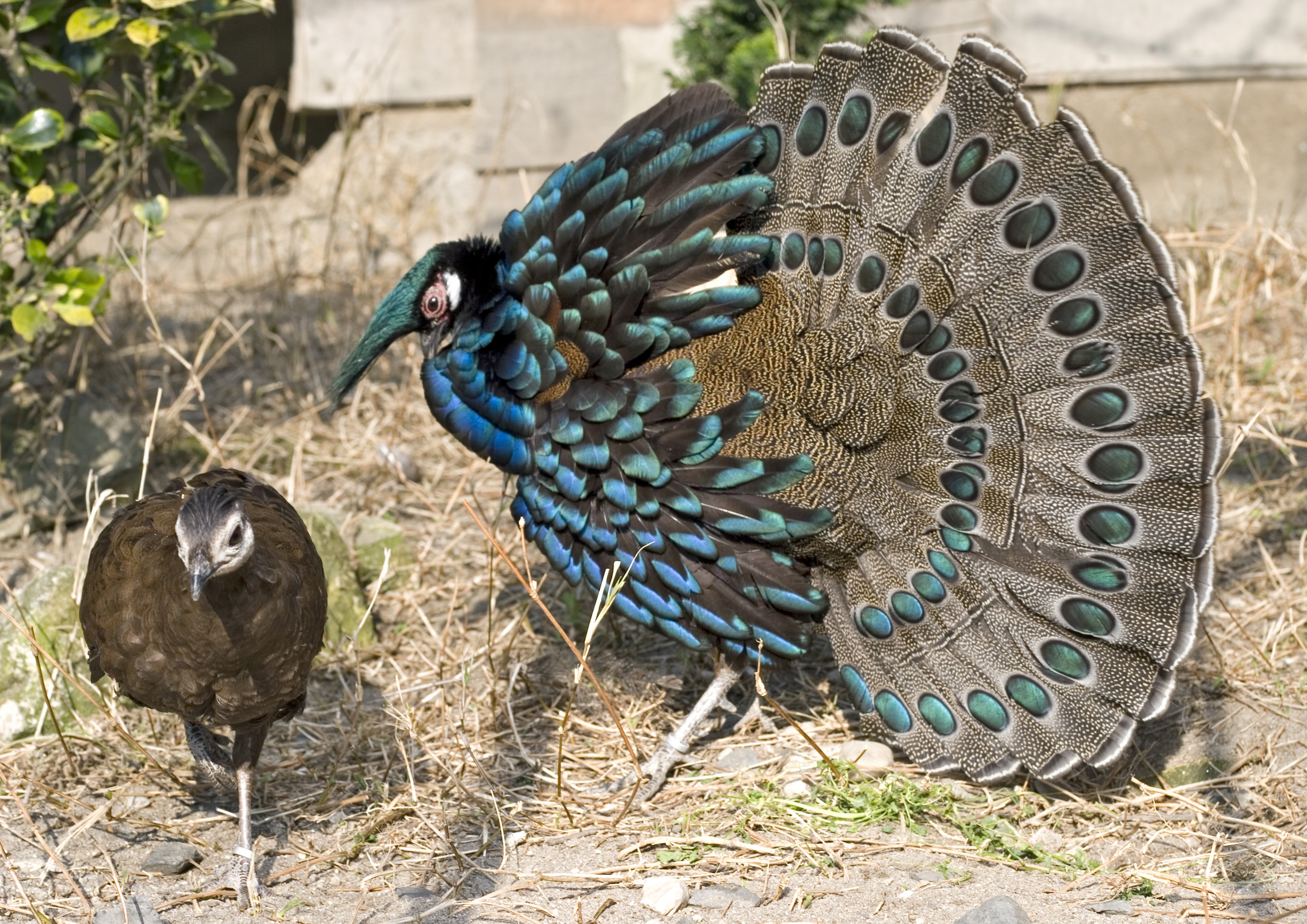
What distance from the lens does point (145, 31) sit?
4281mm

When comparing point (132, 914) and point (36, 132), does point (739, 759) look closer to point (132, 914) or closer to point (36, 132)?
point (132, 914)

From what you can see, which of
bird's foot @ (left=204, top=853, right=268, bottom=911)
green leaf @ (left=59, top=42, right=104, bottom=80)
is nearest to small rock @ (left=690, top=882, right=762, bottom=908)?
bird's foot @ (left=204, top=853, right=268, bottom=911)

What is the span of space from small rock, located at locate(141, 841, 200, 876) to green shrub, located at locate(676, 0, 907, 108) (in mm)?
3632

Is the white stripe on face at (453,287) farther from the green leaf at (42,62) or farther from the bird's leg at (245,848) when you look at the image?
the green leaf at (42,62)

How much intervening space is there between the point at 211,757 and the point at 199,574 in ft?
2.77

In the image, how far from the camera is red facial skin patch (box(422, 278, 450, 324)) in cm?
380

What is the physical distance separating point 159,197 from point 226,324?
722mm

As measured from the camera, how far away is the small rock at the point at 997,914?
9.62 ft

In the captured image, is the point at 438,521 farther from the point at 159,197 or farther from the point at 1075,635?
the point at 1075,635

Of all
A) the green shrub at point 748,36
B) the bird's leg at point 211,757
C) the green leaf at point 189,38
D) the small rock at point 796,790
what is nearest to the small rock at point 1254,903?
the small rock at point 796,790

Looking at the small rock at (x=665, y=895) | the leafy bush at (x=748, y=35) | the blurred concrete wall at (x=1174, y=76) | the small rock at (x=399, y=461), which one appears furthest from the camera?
the blurred concrete wall at (x=1174, y=76)

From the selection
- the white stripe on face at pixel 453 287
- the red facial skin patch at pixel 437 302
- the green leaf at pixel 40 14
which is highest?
the green leaf at pixel 40 14

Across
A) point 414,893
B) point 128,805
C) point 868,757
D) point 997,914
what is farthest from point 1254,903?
point 128,805

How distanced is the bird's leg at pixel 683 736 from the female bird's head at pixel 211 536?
1.36m
